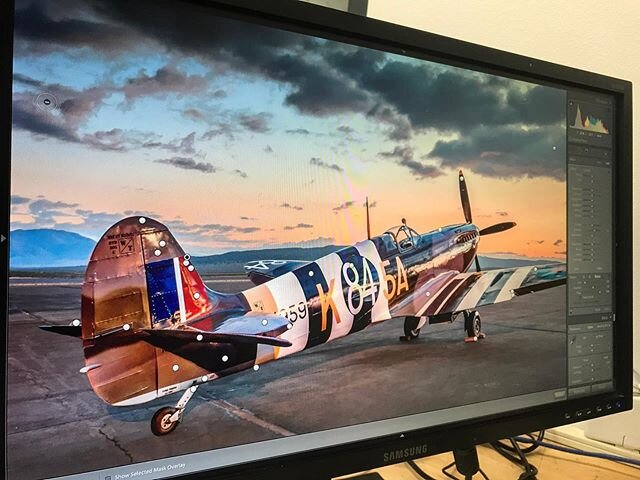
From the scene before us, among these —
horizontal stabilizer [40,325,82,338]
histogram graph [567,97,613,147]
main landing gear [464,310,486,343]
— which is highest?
histogram graph [567,97,613,147]

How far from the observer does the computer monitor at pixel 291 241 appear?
43 cm

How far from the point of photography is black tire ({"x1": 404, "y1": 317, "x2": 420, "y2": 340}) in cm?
57

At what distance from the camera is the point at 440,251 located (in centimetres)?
59

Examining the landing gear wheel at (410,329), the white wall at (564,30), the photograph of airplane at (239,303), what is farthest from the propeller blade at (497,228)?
the white wall at (564,30)

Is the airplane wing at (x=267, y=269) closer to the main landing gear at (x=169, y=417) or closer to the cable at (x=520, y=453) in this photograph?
the main landing gear at (x=169, y=417)

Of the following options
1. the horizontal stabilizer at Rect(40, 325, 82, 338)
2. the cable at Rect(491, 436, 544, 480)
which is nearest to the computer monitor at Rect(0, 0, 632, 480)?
the horizontal stabilizer at Rect(40, 325, 82, 338)

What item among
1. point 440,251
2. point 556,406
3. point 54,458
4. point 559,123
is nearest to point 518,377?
point 556,406

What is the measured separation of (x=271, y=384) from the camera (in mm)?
502

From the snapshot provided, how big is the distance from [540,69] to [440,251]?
0.24 m

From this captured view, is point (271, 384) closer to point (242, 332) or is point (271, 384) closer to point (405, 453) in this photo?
point (242, 332)

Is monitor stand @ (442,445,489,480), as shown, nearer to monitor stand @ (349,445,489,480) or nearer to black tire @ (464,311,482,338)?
monitor stand @ (349,445,489,480)

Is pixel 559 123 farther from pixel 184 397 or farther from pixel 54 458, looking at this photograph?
pixel 54 458

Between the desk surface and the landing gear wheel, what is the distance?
0.25 metres

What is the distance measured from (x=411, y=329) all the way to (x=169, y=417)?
0.81ft
